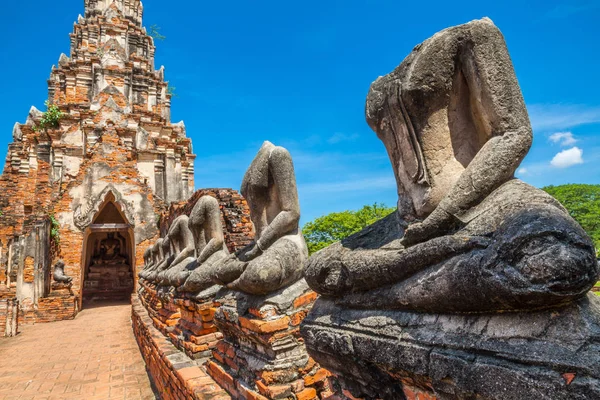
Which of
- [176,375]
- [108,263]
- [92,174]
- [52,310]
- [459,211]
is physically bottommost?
[176,375]

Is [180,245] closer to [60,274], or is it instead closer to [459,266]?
[459,266]

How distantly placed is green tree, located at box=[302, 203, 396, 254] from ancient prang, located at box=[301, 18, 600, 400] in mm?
26649

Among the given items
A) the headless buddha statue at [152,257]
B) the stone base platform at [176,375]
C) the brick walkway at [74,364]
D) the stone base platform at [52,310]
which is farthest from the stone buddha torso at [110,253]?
the stone base platform at [176,375]

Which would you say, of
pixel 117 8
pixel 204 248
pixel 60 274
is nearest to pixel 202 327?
pixel 204 248

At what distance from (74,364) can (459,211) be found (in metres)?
8.47

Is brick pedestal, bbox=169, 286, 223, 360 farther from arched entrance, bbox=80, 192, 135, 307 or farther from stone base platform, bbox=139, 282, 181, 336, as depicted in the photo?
arched entrance, bbox=80, 192, 135, 307

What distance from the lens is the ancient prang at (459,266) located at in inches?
48.8

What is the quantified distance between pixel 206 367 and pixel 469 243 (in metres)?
3.44

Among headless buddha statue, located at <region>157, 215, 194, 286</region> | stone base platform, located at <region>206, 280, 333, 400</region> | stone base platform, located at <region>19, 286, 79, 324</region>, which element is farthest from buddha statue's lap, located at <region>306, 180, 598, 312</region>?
stone base platform, located at <region>19, 286, 79, 324</region>

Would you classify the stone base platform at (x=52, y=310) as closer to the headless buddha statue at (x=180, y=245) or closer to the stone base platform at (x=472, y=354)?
the headless buddha statue at (x=180, y=245)

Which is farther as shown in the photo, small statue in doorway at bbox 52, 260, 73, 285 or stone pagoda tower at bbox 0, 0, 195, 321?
small statue in doorway at bbox 52, 260, 73, 285

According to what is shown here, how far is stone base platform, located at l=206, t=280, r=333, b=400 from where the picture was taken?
113 inches

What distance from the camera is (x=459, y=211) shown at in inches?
70.2

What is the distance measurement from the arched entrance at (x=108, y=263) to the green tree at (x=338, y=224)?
1218cm
